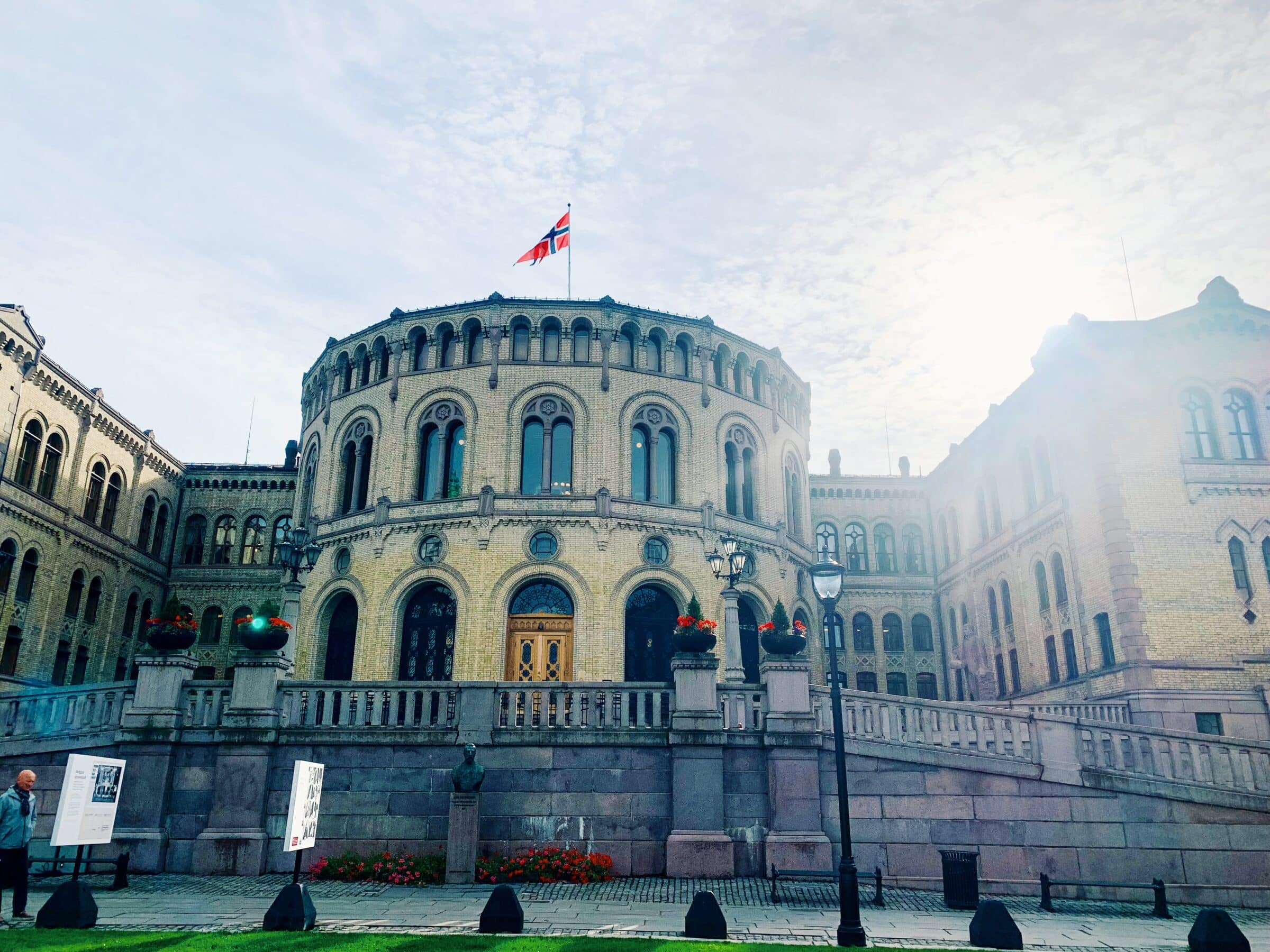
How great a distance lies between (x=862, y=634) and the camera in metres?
44.0

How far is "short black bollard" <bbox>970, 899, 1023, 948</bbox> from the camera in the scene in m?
11.5

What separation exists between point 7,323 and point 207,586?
48.7 feet

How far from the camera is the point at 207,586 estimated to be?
138 feet

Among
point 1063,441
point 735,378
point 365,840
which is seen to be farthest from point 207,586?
point 1063,441

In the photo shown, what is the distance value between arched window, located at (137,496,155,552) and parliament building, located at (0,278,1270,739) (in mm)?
1467

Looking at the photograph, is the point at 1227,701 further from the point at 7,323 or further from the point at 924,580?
the point at 7,323

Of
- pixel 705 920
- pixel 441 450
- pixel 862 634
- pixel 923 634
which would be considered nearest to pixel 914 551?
pixel 923 634

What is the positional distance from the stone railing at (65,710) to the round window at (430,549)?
1237 centimetres

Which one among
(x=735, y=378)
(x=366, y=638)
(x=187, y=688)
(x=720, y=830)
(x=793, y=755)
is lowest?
(x=720, y=830)

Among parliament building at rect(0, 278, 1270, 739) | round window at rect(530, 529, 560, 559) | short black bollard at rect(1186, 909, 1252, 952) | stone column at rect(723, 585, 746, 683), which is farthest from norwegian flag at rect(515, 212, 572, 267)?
short black bollard at rect(1186, 909, 1252, 952)

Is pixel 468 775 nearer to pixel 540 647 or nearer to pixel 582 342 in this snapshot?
pixel 540 647

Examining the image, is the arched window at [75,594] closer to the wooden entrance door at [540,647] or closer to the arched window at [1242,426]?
the wooden entrance door at [540,647]

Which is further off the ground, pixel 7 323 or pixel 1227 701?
pixel 7 323

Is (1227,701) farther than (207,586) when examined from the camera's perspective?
No
